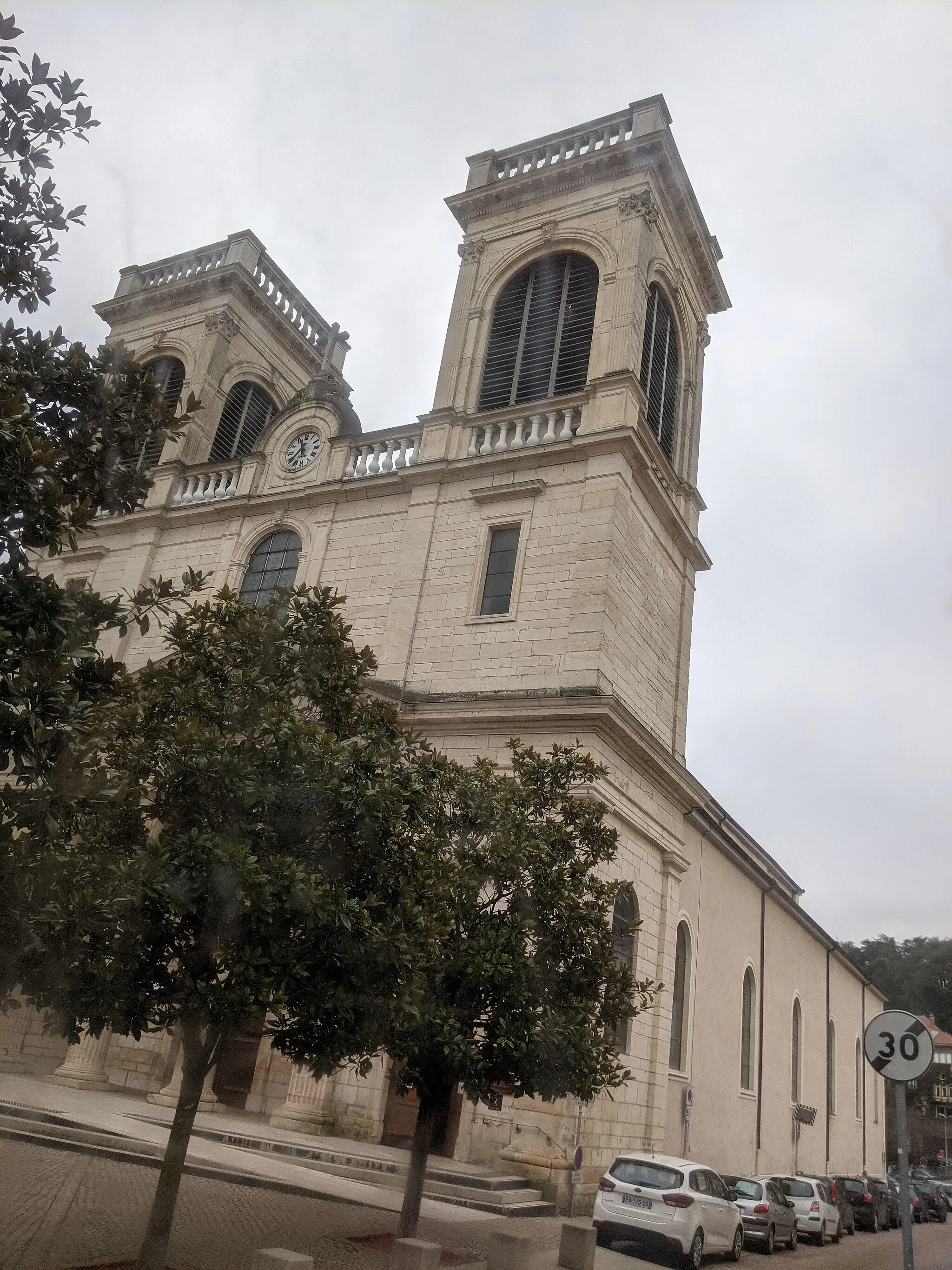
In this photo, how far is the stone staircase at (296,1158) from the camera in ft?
42.6

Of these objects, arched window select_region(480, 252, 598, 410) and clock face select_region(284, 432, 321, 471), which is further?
clock face select_region(284, 432, 321, 471)

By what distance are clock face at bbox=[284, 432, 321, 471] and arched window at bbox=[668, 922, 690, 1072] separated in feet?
45.6

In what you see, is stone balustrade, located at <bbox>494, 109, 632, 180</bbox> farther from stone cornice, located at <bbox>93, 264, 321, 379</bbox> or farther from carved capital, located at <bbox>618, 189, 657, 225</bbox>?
stone cornice, located at <bbox>93, 264, 321, 379</bbox>

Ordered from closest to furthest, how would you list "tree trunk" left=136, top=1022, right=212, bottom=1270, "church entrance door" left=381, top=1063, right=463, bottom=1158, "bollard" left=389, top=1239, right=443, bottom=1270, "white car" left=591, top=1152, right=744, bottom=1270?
1. "tree trunk" left=136, top=1022, right=212, bottom=1270
2. "bollard" left=389, top=1239, right=443, bottom=1270
3. "white car" left=591, top=1152, right=744, bottom=1270
4. "church entrance door" left=381, top=1063, right=463, bottom=1158

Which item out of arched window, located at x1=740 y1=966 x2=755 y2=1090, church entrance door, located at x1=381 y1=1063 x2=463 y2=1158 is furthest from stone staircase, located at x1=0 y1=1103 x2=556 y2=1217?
arched window, located at x1=740 y1=966 x2=755 y2=1090

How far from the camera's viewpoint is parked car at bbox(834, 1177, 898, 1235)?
25.1m

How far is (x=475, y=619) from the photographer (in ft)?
67.6

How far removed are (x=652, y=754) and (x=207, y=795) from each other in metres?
12.4

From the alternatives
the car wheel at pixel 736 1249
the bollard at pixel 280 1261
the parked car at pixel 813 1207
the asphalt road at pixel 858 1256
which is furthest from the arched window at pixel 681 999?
the bollard at pixel 280 1261

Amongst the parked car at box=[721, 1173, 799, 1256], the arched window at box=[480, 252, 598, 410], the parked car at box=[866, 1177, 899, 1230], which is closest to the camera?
the parked car at box=[721, 1173, 799, 1256]

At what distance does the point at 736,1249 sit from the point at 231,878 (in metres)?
11.2

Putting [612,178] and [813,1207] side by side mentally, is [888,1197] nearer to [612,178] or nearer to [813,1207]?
[813,1207]

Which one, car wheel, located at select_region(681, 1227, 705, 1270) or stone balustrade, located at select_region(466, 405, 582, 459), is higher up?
stone balustrade, located at select_region(466, 405, 582, 459)

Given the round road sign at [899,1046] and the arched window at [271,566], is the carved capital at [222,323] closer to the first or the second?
the arched window at [271,566]
